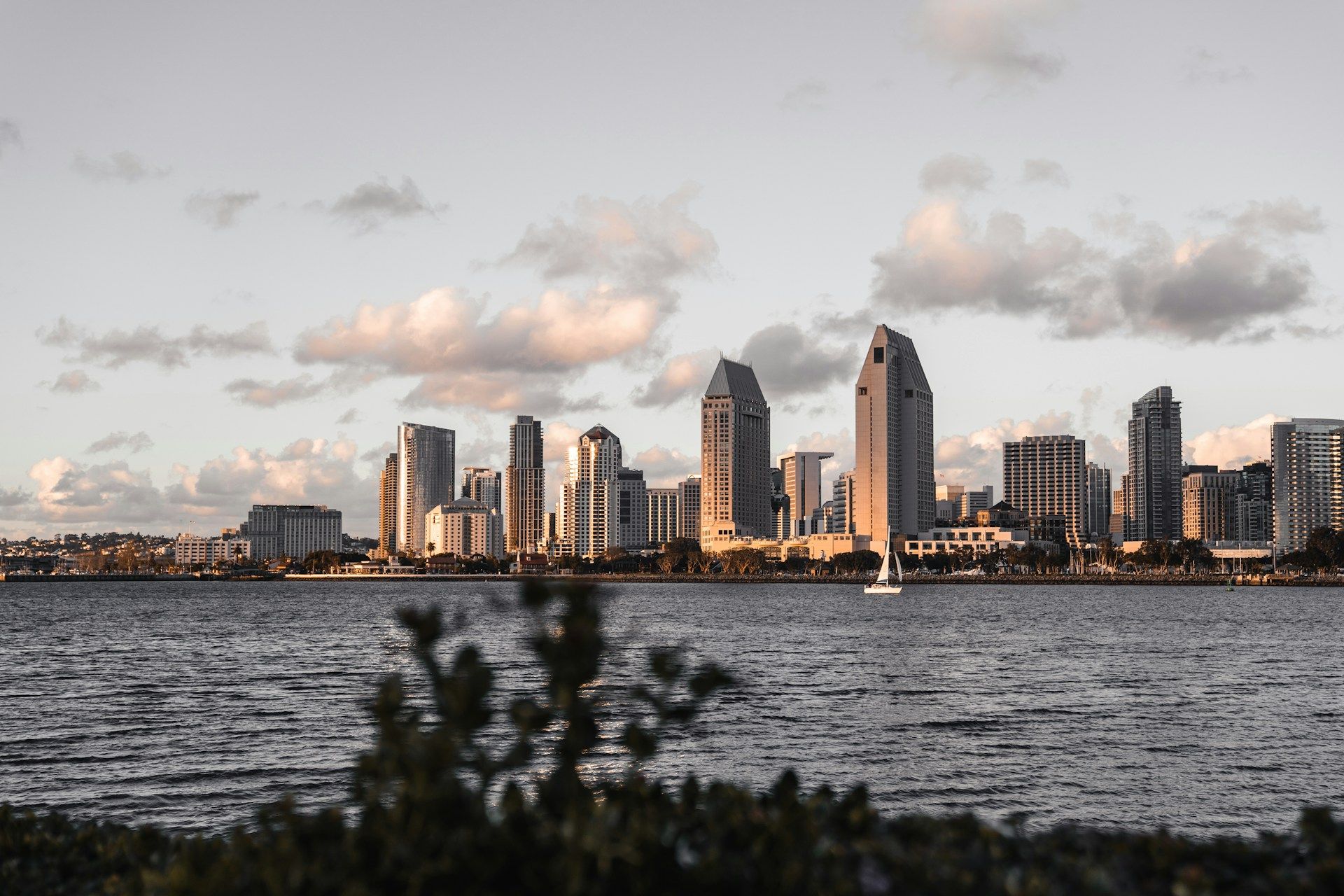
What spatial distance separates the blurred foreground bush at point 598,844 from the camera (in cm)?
764

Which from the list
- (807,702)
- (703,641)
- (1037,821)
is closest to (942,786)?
Answer: (1037,821)

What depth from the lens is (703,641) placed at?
96.0 metres

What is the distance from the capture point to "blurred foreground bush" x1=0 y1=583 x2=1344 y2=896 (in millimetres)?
7637

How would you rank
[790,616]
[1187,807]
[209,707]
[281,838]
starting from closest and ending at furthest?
[281,838] → [1187,807] → [209,707] → [790,616]

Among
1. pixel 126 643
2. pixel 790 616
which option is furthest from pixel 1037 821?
pixel 790 616

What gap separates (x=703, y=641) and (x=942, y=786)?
61.6 meters

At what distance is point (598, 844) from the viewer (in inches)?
292

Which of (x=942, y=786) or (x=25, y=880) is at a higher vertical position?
(x=25, y=880)

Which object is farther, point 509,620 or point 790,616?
point 790,616

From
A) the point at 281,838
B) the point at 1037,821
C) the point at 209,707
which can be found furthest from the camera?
the point at 209,707

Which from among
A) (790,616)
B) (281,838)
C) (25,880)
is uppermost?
(281,838)

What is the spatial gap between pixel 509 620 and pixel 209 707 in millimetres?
77388

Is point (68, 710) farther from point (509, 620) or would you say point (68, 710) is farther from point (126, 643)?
point (509, 620)

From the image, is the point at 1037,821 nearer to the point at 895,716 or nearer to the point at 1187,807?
the point at 1187,807
